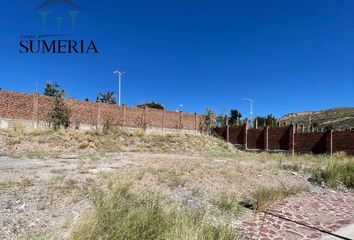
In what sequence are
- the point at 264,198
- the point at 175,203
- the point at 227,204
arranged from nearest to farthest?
the point at 175,203
the point at 227,204
the point at 264,198

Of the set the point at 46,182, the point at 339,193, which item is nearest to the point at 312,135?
the point at 339,193

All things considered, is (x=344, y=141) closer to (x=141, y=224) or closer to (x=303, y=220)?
(x=303, y=220)

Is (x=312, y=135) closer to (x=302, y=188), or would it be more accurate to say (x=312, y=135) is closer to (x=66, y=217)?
(x=302, y=188)

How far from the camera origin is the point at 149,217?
18.4ft

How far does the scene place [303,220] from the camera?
26.5 ft

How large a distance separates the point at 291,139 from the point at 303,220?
973 inches

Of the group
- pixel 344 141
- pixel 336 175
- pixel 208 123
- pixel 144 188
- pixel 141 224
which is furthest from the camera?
pixel 208 123

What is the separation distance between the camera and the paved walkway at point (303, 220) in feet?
22.8

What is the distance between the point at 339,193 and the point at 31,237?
1017 centimetres

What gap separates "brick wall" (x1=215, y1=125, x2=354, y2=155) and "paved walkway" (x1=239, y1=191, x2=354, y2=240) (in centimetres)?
1865

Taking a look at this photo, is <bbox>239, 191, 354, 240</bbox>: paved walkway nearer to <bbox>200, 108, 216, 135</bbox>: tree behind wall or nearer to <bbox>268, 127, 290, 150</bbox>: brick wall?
<bbox>268, 127, 290, 150</bbox>: brick wall

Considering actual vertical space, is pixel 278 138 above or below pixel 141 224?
above

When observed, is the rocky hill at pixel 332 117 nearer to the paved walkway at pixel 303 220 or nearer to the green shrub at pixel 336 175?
the green shrub at pixel 336 175

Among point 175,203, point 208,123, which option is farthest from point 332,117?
point 175,203
